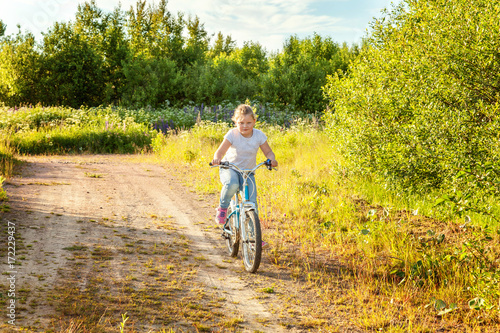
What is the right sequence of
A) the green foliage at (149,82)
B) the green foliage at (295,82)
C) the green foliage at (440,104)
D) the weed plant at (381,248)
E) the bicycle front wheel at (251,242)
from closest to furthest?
1. the weed plant at (381,248)
2. the green foliage at (440,104)
3. the bicycle front wheel at (251,242)
4. the green foliage at (149,82)
5. the green foliage at (295,82)

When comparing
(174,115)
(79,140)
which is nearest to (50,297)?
(79,140)

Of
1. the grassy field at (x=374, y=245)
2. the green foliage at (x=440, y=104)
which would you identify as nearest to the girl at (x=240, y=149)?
the grassy field at (x=374, y=245)

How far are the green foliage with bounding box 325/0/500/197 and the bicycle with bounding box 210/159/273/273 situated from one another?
190cm

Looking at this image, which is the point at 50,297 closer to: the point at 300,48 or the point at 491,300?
→ the point at 491,300

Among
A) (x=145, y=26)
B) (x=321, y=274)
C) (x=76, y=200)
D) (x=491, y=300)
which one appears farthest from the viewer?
(x=145, y=26)

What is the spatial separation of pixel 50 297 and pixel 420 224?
520 cm

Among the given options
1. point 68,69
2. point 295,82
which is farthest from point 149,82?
point 295,82

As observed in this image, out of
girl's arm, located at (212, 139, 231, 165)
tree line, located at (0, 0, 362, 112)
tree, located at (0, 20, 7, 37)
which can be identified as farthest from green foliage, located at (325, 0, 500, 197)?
tree, located at (0, 20, 7, 37)

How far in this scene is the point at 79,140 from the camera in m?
17.2

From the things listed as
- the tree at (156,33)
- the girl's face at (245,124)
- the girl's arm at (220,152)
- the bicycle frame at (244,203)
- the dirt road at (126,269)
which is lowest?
the dirt road at (126,269)

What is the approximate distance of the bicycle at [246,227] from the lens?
16.3ft

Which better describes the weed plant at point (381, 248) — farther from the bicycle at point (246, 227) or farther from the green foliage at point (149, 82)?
the green foliage at point (149, 82)

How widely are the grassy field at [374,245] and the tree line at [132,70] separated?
18.3 m

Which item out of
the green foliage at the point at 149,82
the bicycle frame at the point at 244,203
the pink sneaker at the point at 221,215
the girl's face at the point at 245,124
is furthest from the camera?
the green foliage at the point at 149,82
